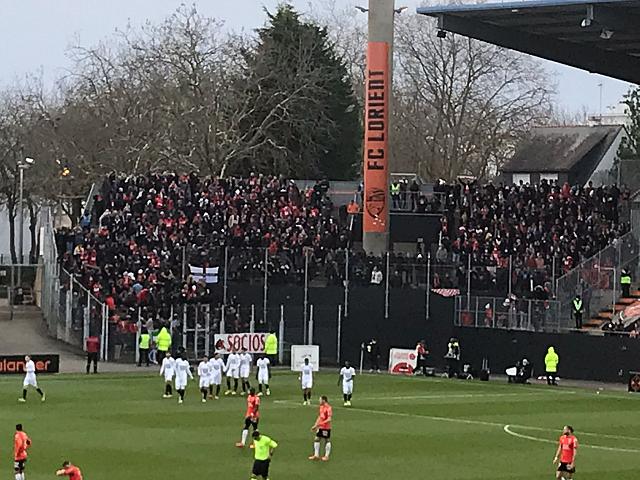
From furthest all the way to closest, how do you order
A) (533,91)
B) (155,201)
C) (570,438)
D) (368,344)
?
(533,91) → (155,201) → (368,344) → (570,438)

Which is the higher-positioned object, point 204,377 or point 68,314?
point 68,314

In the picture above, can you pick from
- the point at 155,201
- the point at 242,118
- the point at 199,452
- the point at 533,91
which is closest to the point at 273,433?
the point at 199,452

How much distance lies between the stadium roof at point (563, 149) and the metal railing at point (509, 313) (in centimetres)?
4030

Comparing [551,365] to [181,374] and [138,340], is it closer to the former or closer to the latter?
[181,374]

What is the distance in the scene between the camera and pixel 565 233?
6356 centimetres

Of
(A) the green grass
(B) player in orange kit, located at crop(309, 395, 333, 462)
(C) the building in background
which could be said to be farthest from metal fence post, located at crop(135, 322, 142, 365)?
(C) the building in background

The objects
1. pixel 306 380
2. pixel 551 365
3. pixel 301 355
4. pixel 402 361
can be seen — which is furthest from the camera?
pixel 402 361

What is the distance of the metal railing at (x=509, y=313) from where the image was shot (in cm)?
5762

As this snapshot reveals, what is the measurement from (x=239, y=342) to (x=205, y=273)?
378cm

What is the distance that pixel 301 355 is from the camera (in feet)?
195

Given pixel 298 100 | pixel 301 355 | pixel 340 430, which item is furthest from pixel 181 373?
pixel 298 100

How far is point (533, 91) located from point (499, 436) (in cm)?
6783

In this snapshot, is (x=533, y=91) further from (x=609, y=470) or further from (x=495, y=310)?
(x=609, y=470)

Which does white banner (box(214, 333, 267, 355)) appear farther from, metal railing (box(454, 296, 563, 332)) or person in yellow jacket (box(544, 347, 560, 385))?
person in yellow jacket (box(544, 347, 560, 385))
